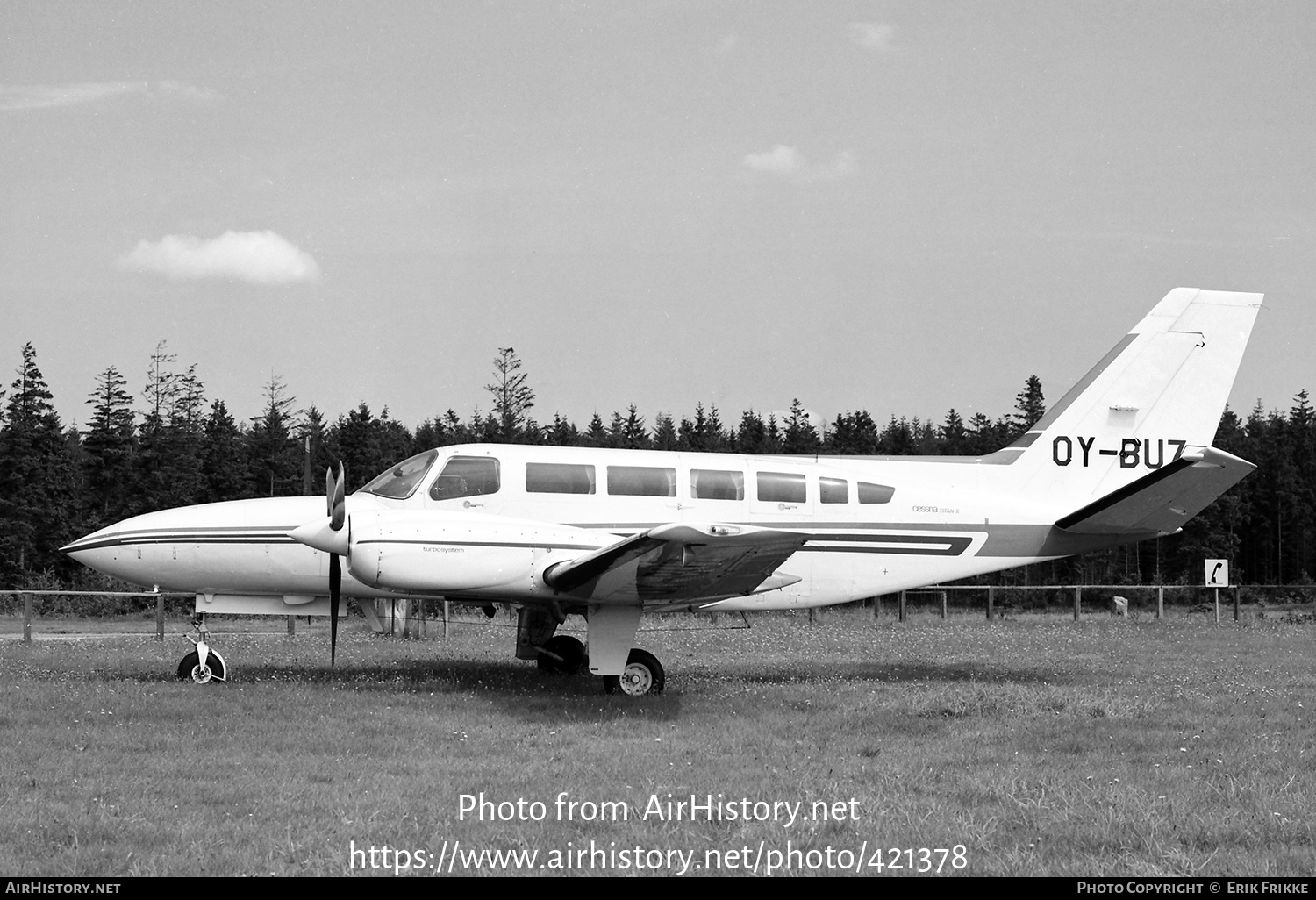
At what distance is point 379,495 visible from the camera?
47.3ft

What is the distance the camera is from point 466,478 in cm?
1451

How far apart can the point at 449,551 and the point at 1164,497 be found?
946 cm

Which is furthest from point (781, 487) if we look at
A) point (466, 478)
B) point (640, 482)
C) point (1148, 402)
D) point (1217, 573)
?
point (1217, 573)

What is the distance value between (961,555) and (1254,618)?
21.5 meters

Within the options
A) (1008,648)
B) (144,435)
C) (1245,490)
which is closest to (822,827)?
(1008,648)

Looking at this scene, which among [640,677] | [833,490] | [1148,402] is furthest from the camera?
[1148,402]

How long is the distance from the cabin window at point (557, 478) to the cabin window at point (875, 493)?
381cm

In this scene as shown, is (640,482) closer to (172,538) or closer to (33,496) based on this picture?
(172,538)

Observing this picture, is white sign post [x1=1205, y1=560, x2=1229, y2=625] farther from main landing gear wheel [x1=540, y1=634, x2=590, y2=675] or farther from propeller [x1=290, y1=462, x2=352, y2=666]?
propeller [x1=290, y1=462, x2=352, y2=666]

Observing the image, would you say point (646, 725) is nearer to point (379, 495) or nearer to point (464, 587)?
point (464, 587)

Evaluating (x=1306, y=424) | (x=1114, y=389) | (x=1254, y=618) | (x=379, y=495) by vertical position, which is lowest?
(x=1254, y=618)

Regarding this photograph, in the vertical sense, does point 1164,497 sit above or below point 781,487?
below

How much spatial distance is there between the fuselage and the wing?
59 cm

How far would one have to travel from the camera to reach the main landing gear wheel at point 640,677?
13.8 metres
